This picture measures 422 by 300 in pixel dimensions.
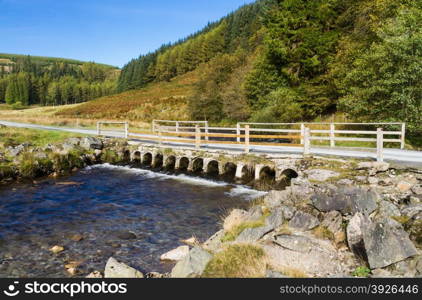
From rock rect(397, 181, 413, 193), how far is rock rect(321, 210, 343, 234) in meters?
3.03

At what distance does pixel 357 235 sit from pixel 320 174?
5638mm

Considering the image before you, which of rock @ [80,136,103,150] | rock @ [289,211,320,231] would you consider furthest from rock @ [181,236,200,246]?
rock @ [80,136,103,150]

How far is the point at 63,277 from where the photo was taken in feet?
27.9

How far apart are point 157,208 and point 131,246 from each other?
4061 mm

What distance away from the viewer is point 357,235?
26.0 feet

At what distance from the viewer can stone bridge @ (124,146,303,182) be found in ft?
56.2

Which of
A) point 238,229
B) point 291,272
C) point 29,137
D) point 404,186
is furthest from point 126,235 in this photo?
point 29,137

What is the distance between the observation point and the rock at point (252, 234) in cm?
862

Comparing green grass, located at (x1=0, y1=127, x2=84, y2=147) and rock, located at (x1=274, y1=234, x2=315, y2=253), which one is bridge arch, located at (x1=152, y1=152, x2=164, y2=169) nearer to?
→ green grass, located at (x1=0, y1=127, x2=84, y2=147)

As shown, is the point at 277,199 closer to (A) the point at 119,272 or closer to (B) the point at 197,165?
(A) the point at 119,272

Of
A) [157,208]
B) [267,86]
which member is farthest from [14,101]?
[157,208]

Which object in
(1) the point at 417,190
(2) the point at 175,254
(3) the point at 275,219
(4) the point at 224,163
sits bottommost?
(2) the point at 175,254

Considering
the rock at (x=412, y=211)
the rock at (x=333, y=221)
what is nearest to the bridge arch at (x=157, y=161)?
the rock at (x=333, y=221)

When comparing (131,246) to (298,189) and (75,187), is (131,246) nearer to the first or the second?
(298,189)
